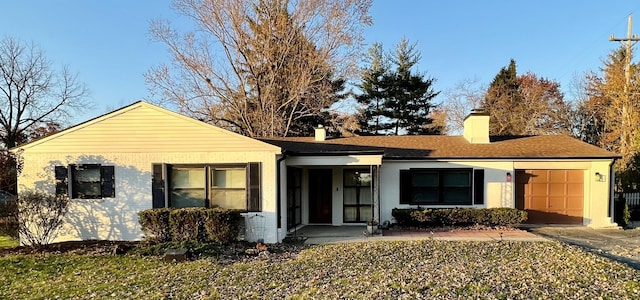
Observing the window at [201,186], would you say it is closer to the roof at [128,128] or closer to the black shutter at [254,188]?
the black shutter at [254,188]

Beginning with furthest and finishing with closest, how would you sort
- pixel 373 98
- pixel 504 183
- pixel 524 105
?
1. pixel 373 98
2. pixel 524 105
3. pixel 504 183

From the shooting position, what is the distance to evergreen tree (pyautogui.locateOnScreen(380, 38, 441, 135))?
2885 centimetres

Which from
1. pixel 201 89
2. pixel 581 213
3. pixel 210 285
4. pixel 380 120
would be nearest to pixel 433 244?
pixel 210 285

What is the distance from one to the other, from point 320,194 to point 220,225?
14.6ft

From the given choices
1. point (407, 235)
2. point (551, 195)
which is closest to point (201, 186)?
point (407, 235)

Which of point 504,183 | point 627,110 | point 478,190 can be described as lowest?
point 478,190

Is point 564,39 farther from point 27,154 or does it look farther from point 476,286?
point 27,154

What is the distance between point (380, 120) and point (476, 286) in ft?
80.2

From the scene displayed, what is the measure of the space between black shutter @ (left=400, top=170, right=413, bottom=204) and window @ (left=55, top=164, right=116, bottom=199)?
8.55m

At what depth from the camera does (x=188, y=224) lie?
9.45m

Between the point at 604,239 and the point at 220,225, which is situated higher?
the point at 220,225

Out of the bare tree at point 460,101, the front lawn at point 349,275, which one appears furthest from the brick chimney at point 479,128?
the bare tree at point 460,101

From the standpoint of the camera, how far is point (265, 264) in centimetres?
751

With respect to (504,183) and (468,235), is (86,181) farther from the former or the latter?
(504,183)
